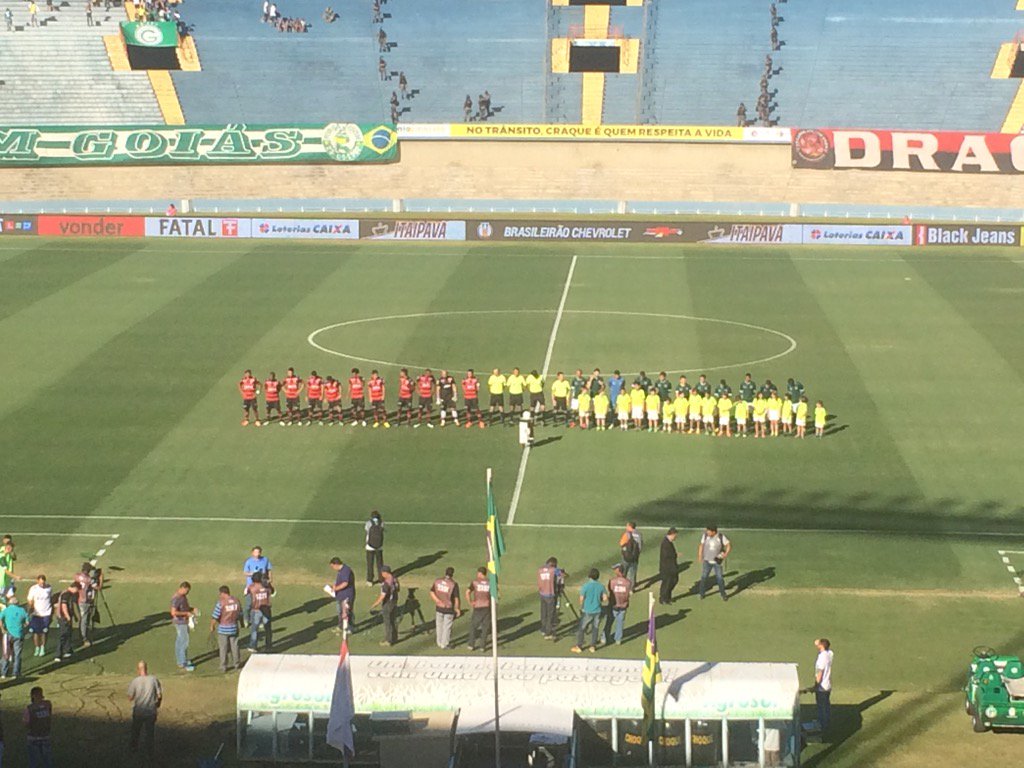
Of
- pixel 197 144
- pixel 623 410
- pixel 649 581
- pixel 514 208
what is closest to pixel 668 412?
pixel 623 410

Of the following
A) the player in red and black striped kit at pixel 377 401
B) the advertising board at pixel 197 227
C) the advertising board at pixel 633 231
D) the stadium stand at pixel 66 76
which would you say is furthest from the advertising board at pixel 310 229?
the player in red and black striped kit at pixel 377 401

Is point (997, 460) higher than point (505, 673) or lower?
lower

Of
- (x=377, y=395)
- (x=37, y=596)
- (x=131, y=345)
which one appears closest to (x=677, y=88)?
(x=131, y=345)

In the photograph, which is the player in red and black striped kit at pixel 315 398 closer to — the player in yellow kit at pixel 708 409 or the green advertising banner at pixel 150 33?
the player in yellow kit at pixel 708 409

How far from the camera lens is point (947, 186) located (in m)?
78.8

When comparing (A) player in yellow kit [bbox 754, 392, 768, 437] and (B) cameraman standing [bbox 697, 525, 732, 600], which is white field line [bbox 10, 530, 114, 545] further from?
(A) player in yellow kit [bbox 754, 392, 768, 437]

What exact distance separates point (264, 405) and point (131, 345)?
28.8ft

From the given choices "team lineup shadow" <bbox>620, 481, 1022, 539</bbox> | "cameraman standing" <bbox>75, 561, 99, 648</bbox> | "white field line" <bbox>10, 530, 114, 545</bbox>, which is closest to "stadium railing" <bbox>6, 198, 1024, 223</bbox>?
"team lineup shadow" <bbox>620, 481, 1022, 539</bbox>

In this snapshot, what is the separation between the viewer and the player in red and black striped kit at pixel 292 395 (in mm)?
40906

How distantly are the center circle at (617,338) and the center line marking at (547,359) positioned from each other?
20 centimetres

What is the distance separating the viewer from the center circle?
1854 inches

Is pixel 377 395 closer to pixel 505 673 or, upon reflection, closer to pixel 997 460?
pixel 997 460

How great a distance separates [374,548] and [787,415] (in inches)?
551

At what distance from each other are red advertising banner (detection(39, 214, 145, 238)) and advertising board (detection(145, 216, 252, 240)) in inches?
20.7
